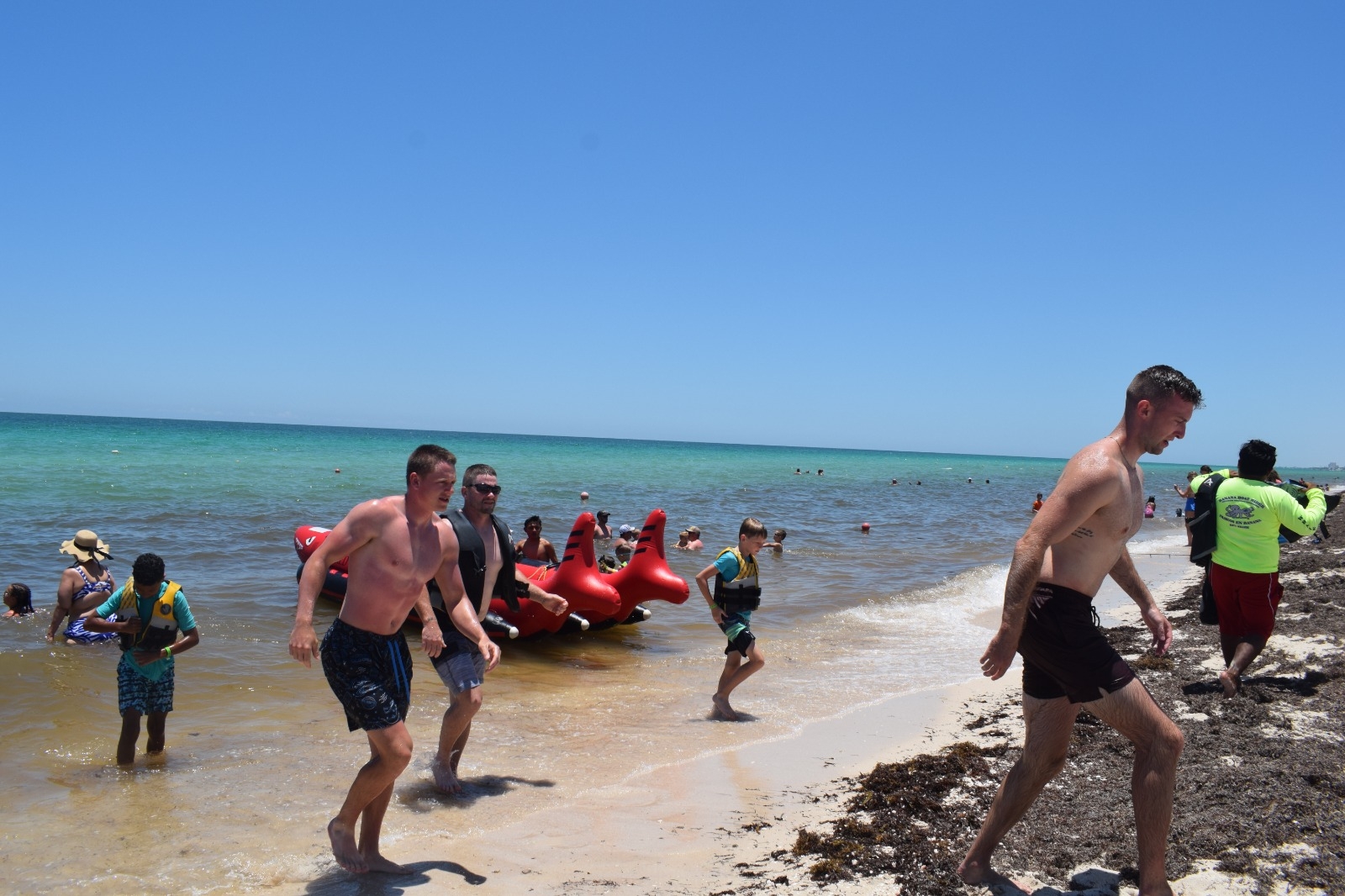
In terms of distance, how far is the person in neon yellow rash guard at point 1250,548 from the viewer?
6.11 m

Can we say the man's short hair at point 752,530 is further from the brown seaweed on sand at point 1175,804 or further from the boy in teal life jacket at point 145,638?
the boy in teal life jacket at point 145,638

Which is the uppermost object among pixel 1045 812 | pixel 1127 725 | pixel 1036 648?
pixel 1036 648

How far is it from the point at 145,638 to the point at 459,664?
1992mm

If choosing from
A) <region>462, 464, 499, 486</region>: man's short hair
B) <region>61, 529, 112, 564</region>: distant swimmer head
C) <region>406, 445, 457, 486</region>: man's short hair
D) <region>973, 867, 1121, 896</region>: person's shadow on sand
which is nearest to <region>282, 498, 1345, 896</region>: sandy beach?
<region>973, 867, 1121, 896</region>: person's shadow on sand

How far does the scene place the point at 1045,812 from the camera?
4.21m

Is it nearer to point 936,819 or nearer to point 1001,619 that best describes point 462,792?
point 936,819

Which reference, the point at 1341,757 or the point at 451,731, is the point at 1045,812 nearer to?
the point at 1341,757

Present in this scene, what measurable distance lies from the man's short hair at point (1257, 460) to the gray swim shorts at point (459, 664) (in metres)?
5.27

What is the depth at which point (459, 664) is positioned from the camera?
200 inches

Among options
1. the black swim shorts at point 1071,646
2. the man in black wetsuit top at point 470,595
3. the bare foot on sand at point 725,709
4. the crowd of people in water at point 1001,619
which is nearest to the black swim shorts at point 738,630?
the bare foot on sand at point 725,709

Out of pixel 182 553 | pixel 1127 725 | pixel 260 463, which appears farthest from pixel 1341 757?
pixel 260 463

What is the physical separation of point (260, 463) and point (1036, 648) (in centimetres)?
4319

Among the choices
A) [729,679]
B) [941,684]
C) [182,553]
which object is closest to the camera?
[729,679]

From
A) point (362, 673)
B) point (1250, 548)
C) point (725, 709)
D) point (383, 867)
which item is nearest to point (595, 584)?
point (725, 709)
